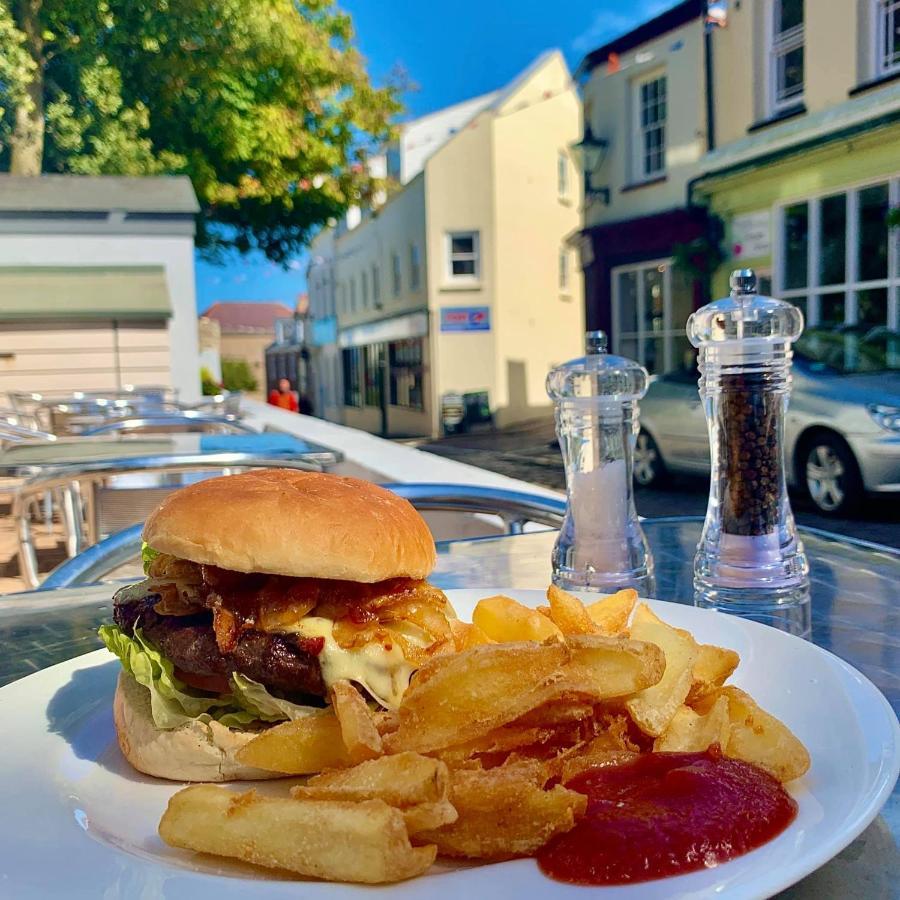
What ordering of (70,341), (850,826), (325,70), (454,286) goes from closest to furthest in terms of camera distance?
(850,826), (70,341), (325,70), (454,286)

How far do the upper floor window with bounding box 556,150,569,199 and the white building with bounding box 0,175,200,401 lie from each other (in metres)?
13.1

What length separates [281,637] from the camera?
107 centimetres

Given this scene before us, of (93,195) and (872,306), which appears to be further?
(93,195)

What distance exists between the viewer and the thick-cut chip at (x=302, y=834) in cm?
61

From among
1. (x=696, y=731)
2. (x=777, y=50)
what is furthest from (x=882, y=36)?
(x=696, y=731)

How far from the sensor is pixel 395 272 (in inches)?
922

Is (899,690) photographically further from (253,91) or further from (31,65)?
(253,91)

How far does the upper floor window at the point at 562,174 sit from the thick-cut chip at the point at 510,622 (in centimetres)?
2124

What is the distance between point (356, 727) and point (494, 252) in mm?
20145

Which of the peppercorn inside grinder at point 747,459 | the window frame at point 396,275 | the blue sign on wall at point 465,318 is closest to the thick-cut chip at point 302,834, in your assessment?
the peppercorn inside grinder at point 747,459

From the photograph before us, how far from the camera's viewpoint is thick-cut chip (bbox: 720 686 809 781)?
723 mm

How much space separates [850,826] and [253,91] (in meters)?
15.8

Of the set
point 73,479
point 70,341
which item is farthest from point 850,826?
point 70,341

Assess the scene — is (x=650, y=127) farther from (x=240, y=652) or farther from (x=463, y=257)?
(x=240, y=652)
